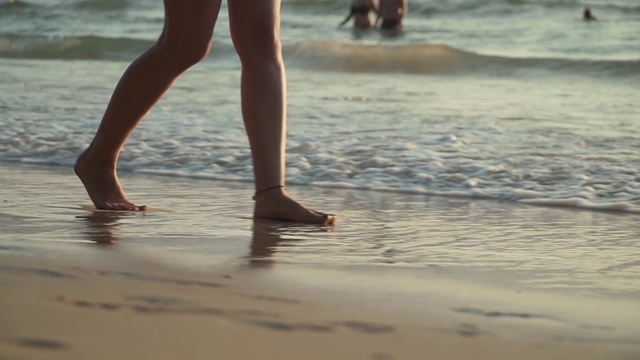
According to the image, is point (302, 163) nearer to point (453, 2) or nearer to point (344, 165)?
point (344, 165)

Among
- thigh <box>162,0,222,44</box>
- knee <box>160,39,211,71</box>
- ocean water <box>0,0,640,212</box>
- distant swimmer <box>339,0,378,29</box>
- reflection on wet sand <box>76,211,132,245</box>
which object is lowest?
ocean water <box>0,0,640,212</box>

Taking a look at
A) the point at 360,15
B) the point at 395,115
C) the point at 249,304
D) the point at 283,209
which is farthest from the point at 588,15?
the point at 249,304

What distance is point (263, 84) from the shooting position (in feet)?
11.2

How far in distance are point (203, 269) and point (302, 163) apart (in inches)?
95.9

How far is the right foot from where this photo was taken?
380 cm

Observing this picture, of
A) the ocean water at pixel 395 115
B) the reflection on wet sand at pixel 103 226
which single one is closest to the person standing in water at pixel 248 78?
the reflection on wet sand at pixel 103 226

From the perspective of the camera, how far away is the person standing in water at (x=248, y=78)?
3.35 meters

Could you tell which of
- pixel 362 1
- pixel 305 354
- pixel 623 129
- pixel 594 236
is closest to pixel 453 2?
pixel 362 1

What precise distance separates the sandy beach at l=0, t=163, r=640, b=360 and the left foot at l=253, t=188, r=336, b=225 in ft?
0.13

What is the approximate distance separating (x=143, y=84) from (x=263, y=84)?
0.37 m

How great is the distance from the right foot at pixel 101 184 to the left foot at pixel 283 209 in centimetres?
46

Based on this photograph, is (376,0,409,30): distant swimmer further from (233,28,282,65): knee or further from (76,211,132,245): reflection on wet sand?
(233,28,282,65): knee

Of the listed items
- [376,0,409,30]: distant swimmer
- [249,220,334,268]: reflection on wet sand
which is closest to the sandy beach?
[249,220,334,268]: reflection on wet sand

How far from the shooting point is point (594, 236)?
3.66 metres
